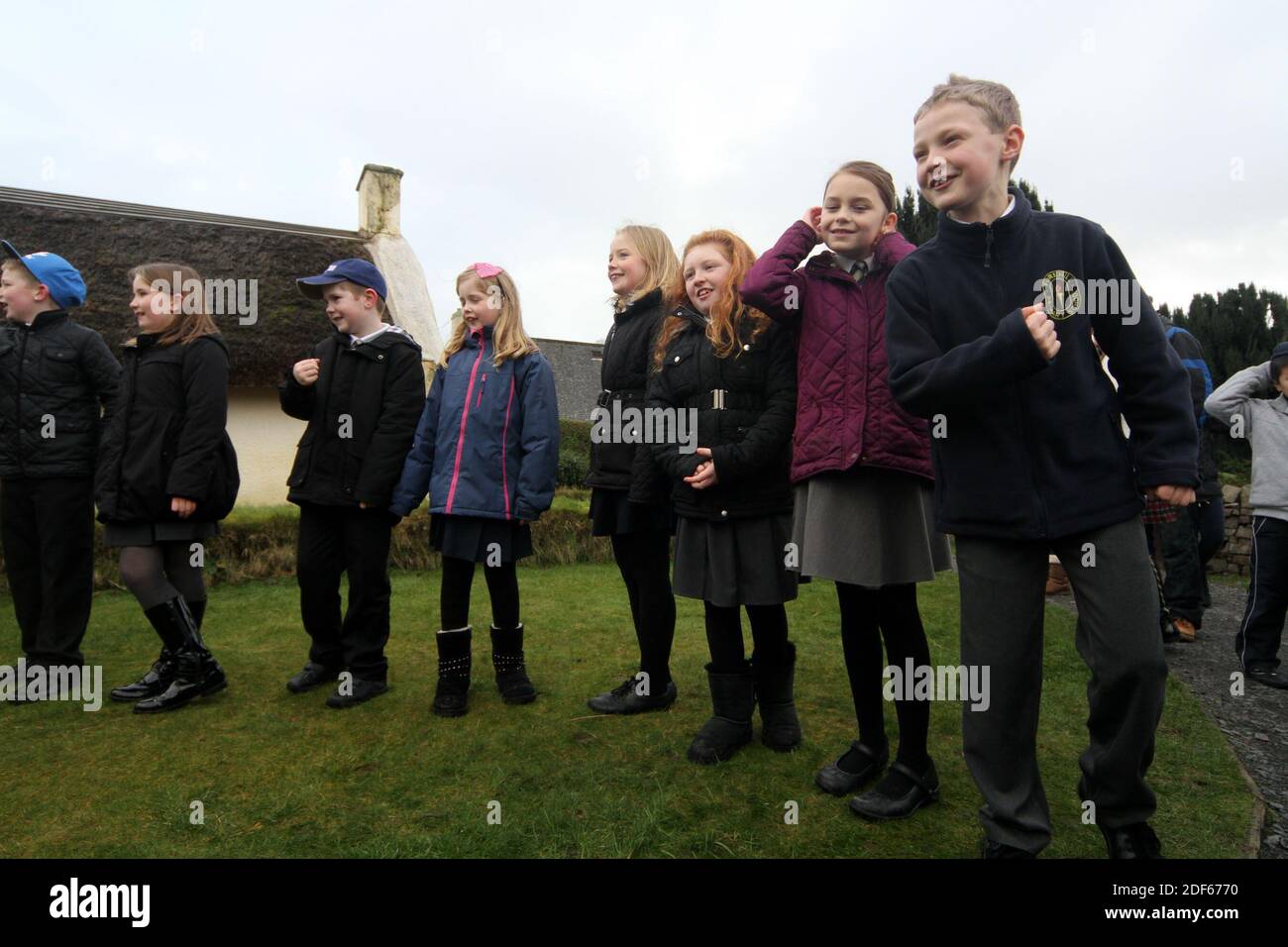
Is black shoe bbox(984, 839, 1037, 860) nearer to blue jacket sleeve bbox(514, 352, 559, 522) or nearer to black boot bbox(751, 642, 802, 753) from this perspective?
black boot bbox(751, 642, 802, 753)

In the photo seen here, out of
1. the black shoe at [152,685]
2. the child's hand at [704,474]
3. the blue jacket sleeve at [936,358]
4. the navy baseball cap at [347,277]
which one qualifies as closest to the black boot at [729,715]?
the child's hand at [704,474]

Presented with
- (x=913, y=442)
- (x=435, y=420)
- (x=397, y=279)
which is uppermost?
(x=397, y=279)

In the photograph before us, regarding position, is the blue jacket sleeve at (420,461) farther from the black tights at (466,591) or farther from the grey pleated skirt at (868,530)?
the grey pleated skirt at (868,530)

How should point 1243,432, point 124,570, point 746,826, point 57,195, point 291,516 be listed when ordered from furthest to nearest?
1. point 57,195
2. point 291,516
3. point 1243,432
4. point 124,570
5. point 746,826

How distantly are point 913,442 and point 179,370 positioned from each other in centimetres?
345

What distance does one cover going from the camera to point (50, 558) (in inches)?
161

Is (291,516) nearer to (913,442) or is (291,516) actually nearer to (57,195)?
(913,442)

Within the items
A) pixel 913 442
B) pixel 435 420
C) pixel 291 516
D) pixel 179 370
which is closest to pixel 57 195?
pixel 291 516

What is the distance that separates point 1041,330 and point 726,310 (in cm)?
139

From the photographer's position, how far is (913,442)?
260 centimetres

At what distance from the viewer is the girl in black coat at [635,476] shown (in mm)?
3648

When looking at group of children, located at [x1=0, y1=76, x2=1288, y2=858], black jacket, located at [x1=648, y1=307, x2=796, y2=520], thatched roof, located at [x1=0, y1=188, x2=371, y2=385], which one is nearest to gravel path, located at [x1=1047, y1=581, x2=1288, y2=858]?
group of children, located at [x1=0, y1=76, x2=1288, y2=858]

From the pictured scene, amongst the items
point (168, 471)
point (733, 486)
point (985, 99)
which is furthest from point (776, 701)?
point (168, 471)

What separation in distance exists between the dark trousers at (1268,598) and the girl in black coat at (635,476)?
11.0 ft
